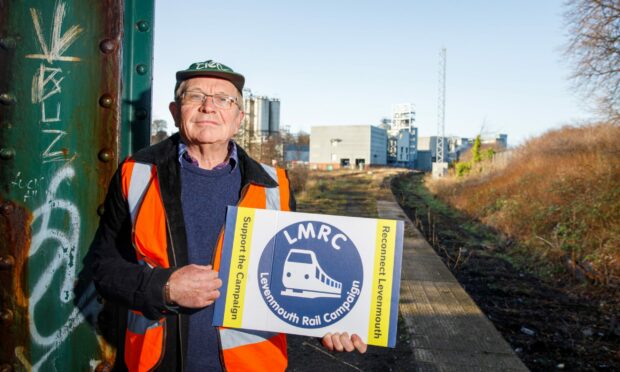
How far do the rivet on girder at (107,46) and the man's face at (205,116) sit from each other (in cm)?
31

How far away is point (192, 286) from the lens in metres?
1.61

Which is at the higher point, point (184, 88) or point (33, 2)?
point (33, 2)

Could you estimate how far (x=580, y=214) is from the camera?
955 cm

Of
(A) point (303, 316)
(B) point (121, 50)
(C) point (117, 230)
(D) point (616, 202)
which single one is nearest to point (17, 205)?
(C) point (117, 230)

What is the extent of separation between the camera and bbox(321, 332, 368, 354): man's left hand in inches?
70.3

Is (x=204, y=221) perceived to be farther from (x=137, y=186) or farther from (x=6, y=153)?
(x=6, y=153)

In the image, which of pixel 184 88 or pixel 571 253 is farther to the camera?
pixel 571 253

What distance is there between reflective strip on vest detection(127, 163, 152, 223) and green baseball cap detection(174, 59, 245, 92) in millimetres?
434

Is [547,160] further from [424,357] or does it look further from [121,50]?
[121,50]

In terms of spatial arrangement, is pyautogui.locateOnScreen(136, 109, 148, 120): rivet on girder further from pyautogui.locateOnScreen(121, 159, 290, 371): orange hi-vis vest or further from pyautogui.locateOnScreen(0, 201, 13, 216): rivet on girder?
pyautogui.locateOnScreen(0, 201, 13, 216): rivet on girder

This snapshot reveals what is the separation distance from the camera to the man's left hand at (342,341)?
70.3 inches

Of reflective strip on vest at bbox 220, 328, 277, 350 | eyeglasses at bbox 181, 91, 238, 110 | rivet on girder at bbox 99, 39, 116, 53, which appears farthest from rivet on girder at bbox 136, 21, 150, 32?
reflective strip on vest at bbox 220, 328, 277, 350

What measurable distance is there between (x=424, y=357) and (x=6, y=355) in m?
2.55

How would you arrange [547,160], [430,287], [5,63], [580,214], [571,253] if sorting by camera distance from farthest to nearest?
1. [547,160]
2. [580,214]
3. [571,253]
4. [430,287]
5. [5,63]
